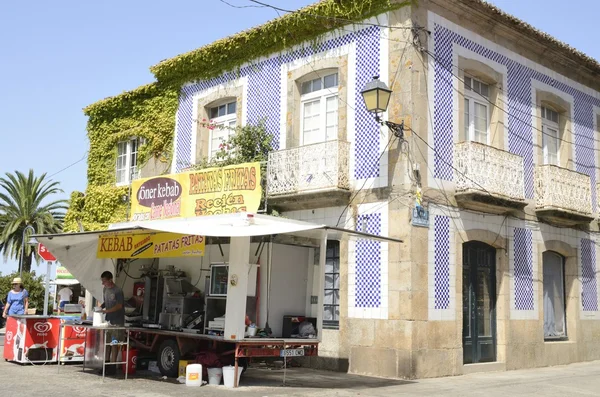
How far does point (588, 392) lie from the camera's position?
11.3 meters

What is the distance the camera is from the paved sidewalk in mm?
10102

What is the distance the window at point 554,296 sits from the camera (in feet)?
53.3

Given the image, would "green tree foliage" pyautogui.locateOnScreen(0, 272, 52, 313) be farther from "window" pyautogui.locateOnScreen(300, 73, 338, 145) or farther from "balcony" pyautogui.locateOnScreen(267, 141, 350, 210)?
"window" pyautogui.locateOnScreen(300, 73, 338, 145)

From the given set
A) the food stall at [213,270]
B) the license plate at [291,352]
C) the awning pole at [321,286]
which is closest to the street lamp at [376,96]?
the food stall at [213,270]

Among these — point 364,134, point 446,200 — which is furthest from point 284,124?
point 446,200

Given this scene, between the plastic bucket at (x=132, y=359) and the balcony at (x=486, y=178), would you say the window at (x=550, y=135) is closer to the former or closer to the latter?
the balcony at (x=486, y=178)

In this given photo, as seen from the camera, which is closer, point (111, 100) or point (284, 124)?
point (284, 124)

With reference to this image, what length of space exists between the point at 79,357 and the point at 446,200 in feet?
25.2

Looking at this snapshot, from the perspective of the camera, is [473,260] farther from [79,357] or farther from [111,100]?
[111,100]

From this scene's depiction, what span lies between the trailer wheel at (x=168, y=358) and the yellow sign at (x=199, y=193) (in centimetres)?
268

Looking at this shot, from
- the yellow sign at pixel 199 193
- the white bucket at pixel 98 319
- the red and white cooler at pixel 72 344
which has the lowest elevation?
the red and white cooler at pixel 72 344

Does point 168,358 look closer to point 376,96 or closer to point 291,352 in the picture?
point 291,352

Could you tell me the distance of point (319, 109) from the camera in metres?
14.9

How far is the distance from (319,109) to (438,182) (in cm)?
314
